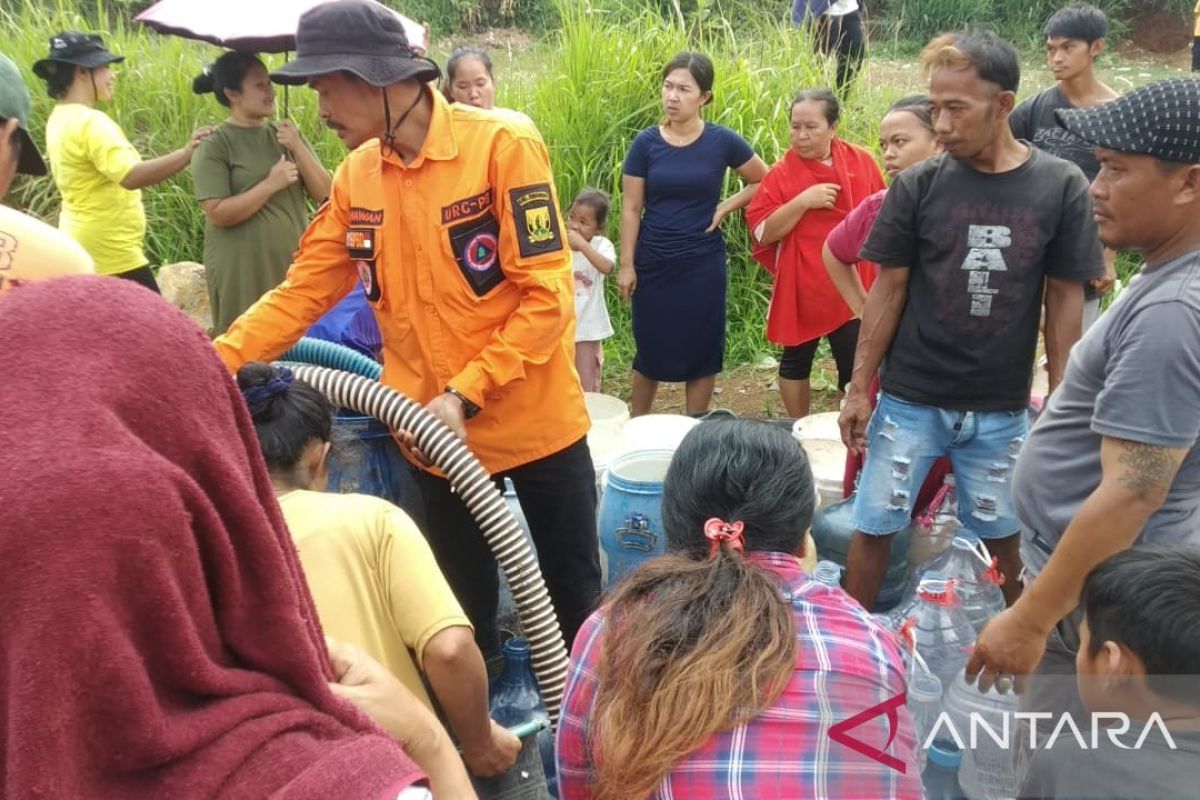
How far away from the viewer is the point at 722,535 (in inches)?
70.8

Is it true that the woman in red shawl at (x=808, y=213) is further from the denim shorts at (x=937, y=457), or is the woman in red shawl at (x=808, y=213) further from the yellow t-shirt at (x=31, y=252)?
the yellow t-shirt at (x=31, y=252)

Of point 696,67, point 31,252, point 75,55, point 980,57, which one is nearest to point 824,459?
point 980,57

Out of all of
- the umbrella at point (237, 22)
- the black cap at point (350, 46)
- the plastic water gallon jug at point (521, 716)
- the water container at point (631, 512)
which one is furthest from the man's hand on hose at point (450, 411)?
the umbrella at point (237, 22)

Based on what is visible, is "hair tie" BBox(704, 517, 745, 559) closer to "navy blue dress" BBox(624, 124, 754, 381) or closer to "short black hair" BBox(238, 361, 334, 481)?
"short black hair" BBox(238, 361, 334, 481)

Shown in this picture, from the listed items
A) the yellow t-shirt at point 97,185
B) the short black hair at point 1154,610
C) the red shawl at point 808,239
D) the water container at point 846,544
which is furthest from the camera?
the red shawl at point 808,239

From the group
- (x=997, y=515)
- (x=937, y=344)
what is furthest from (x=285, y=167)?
(x=997, y=515)

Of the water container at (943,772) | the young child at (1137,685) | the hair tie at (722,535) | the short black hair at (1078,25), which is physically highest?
the short black hair at (1078,25)

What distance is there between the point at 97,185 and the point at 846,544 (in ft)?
12.9

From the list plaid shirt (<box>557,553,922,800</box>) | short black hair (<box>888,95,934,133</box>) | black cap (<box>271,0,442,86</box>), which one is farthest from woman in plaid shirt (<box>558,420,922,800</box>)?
short black hair (<box>888,95,934,133</box>)

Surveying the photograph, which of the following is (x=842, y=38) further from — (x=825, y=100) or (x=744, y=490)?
(x=744, y=490)

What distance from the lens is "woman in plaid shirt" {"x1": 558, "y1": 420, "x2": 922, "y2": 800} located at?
1.57 m

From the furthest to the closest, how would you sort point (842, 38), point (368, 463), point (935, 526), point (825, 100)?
point (842, 38) → point (825, 100) → point (935, 526) → point (368, 463)

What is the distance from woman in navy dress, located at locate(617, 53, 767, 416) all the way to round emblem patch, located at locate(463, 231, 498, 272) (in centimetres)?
275

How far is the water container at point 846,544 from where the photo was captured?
3.74 metres
